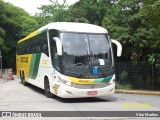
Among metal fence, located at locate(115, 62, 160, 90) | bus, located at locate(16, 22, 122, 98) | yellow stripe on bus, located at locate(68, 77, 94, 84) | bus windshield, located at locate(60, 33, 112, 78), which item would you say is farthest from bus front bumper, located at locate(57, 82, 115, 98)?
metal fence, located at locate(115, 62, 160, 90)

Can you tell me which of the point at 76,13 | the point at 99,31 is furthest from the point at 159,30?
the point at 76,13

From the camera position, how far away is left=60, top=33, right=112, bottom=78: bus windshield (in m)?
13.9

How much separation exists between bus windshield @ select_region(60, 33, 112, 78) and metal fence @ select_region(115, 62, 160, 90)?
197 inches

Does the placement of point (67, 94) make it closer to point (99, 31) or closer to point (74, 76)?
point (74, 76)

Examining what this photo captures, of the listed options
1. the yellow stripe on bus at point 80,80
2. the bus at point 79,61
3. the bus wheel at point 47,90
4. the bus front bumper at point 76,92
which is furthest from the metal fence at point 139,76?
the yellow stripe on bus at point 80,80

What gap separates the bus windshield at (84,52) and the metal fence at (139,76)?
502 cm

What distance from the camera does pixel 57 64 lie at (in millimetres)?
14273

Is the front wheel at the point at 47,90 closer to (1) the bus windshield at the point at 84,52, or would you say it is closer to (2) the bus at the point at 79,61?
(2) the bus at the point at 79,61

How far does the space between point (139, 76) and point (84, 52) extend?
241 inches

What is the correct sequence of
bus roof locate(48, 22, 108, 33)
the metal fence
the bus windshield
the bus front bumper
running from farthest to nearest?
the metal fence < bus roof locate(48, 22, 108, 33) < the bus windshield < the bus front bumper

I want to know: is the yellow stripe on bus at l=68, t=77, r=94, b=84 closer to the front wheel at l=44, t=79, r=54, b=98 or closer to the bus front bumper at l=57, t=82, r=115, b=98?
the bus front bumper at l=57, t=82, r=115, b=98

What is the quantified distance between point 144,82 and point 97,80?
19.7 ft

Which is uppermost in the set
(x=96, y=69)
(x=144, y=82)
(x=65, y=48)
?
(x=65, y=48)

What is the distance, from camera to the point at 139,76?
1920 cm
